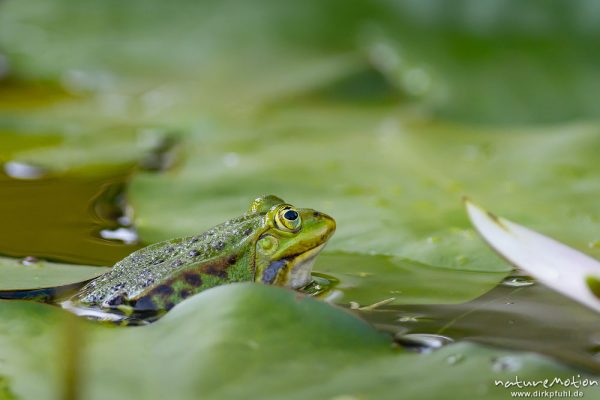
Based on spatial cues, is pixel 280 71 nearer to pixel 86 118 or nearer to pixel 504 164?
pixel 86 118

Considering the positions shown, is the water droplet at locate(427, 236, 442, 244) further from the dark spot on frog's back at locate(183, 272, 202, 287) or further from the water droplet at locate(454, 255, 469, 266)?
the dark spot on frog's back at locate(183, 272, 202, 287)

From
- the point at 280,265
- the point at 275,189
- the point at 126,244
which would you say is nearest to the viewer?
the point at 280,265

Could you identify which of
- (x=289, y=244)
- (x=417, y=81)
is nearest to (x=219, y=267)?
(x=289, y=244)

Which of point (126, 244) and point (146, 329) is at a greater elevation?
point (126, 244)

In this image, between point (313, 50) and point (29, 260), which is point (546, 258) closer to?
point (29, 260)

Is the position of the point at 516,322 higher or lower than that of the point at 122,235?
lower

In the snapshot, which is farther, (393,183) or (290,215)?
(393,183)

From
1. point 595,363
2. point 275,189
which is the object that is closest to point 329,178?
point 275,189
